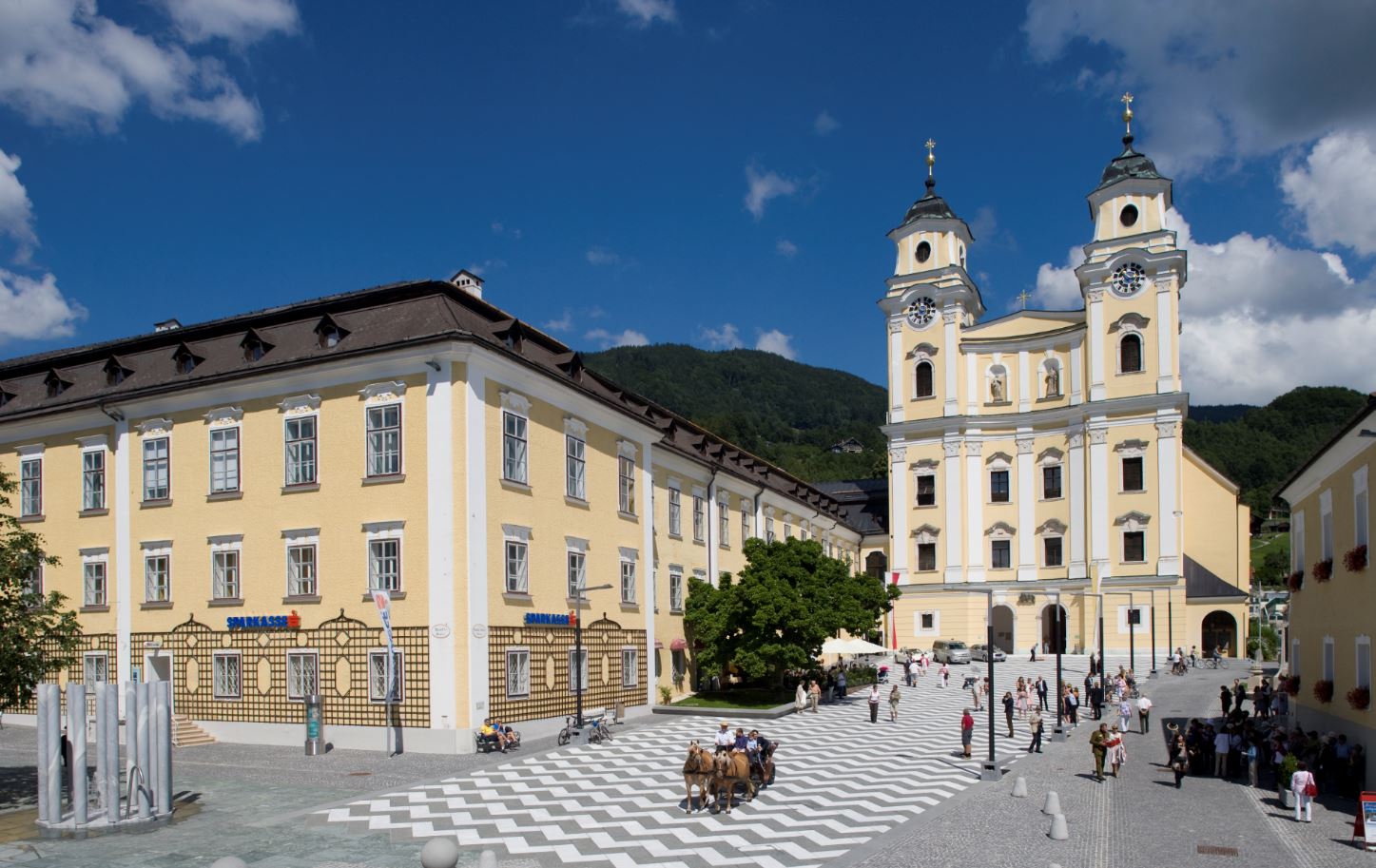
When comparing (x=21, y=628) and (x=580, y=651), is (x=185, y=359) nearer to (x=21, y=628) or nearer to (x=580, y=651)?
(x=21, y=628)

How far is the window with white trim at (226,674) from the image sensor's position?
31.0m

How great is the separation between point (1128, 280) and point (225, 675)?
5978 cm

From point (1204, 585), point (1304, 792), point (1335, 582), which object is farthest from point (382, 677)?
point (1204, 585)

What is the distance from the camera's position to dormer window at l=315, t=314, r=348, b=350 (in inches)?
1216

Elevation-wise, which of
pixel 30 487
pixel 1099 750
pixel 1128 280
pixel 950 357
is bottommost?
pixel 1099 750

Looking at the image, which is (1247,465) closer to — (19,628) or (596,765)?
(596,765)

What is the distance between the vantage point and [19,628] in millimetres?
22031

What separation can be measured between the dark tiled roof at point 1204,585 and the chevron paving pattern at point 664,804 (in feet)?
136

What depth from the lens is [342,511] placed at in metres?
30.0

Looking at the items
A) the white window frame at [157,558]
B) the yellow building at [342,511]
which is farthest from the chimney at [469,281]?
the white window frame at [157,558]

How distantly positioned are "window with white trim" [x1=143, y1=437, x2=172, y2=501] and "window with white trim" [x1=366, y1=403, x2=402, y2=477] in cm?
798

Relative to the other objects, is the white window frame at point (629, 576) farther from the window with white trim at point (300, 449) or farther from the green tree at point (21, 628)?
the green tree at point (21, 628)

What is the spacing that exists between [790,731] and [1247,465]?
409 ft

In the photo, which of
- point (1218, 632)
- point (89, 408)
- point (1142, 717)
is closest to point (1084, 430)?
point (1218, 632)
